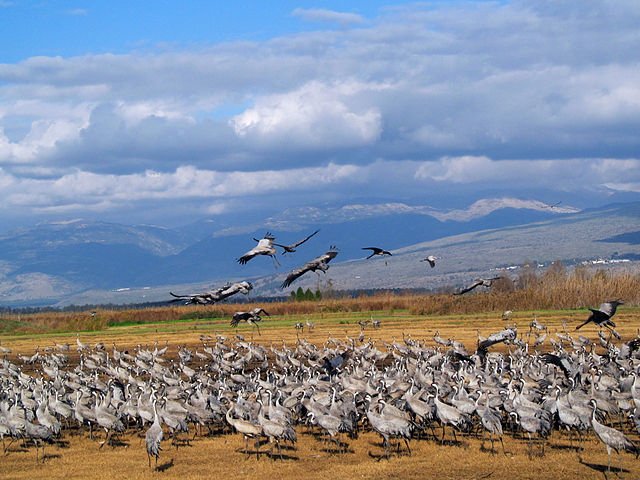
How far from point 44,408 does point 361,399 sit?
7.58 m

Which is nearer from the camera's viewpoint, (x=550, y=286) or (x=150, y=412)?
(x=150, y=412)

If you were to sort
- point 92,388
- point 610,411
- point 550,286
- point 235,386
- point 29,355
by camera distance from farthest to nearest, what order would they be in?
point 550,286 < point 29,355 < point 235,386 < point 92,388 < point 610,411

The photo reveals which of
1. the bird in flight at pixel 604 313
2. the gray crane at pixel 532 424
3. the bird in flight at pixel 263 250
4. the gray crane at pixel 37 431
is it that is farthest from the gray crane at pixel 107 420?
the bird in flight at pixel 604 313

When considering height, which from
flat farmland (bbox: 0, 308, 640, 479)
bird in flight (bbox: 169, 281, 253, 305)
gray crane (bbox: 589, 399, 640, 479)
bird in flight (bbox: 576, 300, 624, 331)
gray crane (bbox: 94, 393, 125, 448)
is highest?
bird in flight (bbox: 169, 281, 253, 305)

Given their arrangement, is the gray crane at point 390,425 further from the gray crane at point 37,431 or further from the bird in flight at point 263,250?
the gray crane at point 37,431

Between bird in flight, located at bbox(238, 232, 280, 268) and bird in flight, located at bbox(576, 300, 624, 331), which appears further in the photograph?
bird in flight, located at bbox(576, 300, 624, 331)

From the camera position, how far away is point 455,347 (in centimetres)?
2327

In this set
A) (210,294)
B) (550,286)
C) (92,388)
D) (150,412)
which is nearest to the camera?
(150,412)

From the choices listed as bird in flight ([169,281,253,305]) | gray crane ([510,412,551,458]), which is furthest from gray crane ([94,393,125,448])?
gray crane ([510,412,551,458])

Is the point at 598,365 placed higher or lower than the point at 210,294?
lower

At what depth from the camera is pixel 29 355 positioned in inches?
1395

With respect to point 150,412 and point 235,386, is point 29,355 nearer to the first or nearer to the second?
point 235,386

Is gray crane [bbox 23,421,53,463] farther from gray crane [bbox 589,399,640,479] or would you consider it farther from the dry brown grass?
the dry brown grass

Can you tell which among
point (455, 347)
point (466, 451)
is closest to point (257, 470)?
point (466, 451)
